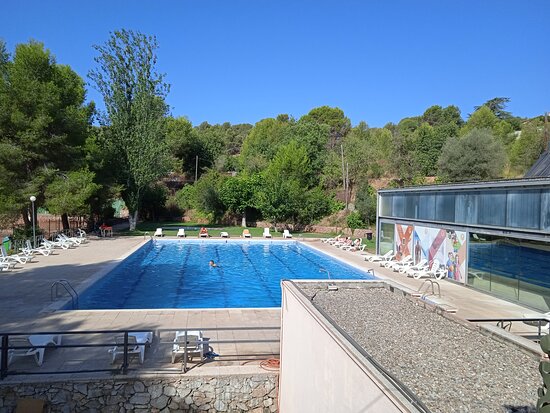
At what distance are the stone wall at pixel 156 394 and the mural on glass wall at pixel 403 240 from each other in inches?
506

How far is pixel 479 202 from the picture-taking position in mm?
14242

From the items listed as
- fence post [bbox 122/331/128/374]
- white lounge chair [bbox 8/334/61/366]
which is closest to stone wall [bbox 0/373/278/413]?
fence post [bbox 122/331/128/374]

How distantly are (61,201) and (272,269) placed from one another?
1243 centimetres

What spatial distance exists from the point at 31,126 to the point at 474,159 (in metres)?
34.1

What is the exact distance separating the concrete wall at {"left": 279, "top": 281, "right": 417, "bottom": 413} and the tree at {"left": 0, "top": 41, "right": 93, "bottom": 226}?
67.9ft

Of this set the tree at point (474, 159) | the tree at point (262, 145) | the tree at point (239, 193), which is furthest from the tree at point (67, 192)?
the tree at point (474, 159)

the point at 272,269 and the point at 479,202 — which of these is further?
the point at 272,269

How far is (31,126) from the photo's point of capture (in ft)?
77.4

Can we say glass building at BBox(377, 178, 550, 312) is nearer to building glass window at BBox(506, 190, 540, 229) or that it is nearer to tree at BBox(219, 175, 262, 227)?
building glass window at BBox(506, 190, 540, 229)

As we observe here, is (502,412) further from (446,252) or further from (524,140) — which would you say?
(524,140)

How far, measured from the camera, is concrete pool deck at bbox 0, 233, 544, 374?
7.80 meters

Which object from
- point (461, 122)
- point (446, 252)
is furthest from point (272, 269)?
point (461, 122)

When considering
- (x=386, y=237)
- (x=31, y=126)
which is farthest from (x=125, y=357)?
(x=31, y=126)

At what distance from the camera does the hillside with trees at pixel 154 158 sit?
23953 millimetres
